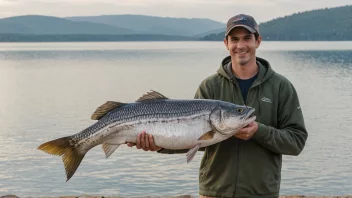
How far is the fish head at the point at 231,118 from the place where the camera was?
4730 mm

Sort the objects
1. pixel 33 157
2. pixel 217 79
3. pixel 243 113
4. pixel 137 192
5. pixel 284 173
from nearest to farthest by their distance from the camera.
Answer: pixel 243 113, pixel 217 79, pixel 137 192, pixel 284 173, pixel 33 157

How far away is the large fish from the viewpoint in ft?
15.9

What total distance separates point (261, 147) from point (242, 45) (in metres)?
0.90

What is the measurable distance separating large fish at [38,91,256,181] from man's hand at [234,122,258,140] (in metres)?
0.04

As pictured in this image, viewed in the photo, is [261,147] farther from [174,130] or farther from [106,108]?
[106,108]

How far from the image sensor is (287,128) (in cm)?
489

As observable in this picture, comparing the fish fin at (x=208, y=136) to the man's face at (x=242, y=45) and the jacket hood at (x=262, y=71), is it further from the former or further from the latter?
the man's face at (x=242, y=45)

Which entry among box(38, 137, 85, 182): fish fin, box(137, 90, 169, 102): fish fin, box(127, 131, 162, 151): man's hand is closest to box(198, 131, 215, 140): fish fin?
box(127, 131, 162, 151): man's hand

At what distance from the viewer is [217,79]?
5066 millimetres

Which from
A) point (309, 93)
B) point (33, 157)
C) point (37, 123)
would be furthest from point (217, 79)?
point (309, 93)

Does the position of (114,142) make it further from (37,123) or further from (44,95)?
(44,95)

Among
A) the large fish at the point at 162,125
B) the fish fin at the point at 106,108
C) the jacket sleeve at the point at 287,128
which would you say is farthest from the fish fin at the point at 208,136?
the fish fin at the point at 106,108

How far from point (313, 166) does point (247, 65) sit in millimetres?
12033

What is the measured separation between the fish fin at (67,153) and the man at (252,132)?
2.52 ft
